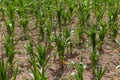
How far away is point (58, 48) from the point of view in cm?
345

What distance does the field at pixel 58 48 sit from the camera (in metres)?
3.20

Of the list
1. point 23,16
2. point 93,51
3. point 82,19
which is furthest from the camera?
point 23,16

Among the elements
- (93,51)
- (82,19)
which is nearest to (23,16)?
(82,19)

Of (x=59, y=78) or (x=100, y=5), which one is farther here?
(x=100, y=5)

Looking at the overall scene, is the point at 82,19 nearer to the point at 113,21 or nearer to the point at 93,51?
the point at 113,21

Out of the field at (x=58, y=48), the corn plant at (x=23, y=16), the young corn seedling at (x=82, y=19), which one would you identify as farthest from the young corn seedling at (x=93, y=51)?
the corn plant at (x=23, y=16)

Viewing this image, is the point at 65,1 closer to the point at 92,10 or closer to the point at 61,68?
the point at 92,10

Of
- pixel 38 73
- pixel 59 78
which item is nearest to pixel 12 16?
pixel 59 78

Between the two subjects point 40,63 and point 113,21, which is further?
point 113,21

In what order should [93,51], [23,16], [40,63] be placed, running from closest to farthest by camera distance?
1. [40,63]
2. [93,51]
3. [23,16]

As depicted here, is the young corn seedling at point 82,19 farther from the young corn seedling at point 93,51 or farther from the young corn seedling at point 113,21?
the young corn seedling at point 93,51

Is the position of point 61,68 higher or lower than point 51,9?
lower

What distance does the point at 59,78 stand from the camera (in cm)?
329

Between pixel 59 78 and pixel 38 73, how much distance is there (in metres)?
0.62
